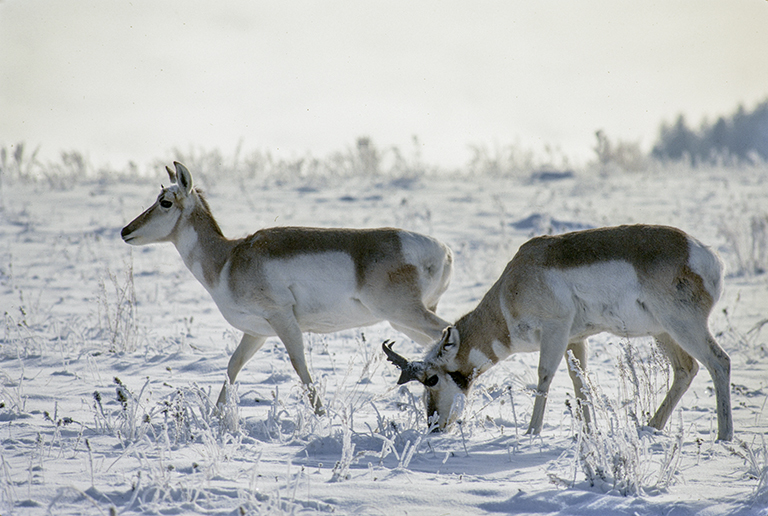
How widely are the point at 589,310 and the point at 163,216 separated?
381cm

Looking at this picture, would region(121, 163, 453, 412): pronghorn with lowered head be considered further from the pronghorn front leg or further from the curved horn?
the curved horn

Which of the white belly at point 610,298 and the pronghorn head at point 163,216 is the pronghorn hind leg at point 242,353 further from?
the white belly at point 610,298

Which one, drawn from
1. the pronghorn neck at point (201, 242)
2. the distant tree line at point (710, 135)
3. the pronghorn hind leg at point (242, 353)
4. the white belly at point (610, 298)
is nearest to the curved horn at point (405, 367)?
the white belly at point (610, 298)

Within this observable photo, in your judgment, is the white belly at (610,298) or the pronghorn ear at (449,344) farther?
the pronghorn ear at (449,344)

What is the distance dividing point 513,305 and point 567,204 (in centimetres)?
1139

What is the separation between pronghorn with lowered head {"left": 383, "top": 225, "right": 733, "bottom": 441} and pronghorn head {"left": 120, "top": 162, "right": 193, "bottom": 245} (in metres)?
2.50

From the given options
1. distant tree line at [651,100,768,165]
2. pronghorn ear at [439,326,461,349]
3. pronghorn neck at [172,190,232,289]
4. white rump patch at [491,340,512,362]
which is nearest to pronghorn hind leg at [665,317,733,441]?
white rump patch at [491,340,512,362]

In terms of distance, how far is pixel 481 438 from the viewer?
529cm

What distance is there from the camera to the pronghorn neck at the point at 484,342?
5.85 m

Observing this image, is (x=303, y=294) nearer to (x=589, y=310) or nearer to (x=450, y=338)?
(x=450, y=338)

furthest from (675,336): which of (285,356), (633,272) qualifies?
(285,356)

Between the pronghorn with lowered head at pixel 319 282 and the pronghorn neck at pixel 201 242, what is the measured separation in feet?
0.05

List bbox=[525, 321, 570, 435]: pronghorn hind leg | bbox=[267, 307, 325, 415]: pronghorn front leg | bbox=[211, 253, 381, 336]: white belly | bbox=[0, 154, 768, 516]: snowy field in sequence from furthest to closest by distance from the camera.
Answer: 1. bbox=[211, 253, 381, 336]: white belly
2. bbox=[267, 307, 325, 415]: pronghorn front leg
3. bbox=[525, 321, 570, 435]: pronghorn hind leg
4. bbox=[0, 154, 768, 516]: snowy field

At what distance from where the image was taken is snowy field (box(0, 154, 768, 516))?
3654 millimetres
